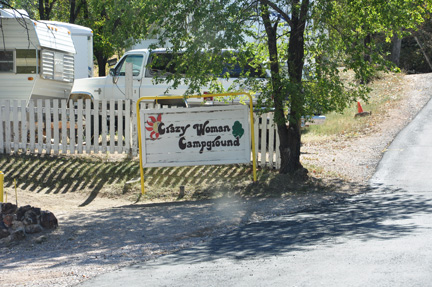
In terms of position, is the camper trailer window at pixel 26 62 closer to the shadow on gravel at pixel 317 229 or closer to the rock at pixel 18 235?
the rock at pixel 18 235

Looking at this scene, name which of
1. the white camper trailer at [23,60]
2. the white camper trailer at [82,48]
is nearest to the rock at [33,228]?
the white camper trailer at [23,60]

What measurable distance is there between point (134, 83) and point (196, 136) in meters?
4.85

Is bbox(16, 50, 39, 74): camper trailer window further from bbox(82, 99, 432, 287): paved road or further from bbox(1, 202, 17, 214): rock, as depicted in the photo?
bbox(82, 99, 432, 287): paved road

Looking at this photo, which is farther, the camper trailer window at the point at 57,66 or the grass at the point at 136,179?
the camper trailer window at the point at 57,66

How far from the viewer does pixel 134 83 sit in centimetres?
1644

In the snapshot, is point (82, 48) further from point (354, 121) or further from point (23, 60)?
point (354, 121)

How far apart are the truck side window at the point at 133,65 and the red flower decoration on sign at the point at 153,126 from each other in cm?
448

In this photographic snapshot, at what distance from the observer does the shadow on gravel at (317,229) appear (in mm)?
7238

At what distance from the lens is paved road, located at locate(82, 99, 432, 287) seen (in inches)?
231

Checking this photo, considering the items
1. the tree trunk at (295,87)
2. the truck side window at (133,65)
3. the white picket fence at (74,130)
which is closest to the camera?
the tree trunk at (295,87)

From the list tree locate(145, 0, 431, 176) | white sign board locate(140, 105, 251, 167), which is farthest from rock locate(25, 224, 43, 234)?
tree locate(145, 0, 431, 176)

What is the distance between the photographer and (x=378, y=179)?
12883 mm

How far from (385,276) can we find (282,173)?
274 inches

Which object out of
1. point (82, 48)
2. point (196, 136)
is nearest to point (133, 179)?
point (196, 136)
